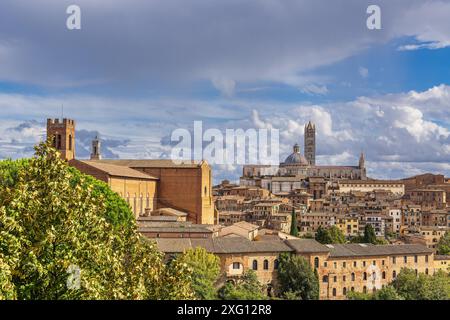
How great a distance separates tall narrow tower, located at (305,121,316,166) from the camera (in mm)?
126938

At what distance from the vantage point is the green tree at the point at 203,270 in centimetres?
2419

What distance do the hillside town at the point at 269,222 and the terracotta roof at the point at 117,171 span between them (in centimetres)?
12

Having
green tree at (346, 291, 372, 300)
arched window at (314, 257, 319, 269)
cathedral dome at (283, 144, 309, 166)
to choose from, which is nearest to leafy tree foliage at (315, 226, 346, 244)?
green tree at (346, 291, 372, 300)

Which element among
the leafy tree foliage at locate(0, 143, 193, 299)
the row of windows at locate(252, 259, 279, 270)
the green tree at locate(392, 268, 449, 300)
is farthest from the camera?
the green tree at locate(392, 268, 449, 300)

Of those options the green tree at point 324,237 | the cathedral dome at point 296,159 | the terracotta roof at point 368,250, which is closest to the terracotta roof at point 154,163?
the green tree at point 324,237

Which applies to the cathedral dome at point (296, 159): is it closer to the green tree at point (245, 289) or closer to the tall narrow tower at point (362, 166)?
the tall narrow tower at point (362, 166)

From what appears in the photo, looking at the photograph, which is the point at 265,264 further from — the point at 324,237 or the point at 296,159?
the point at 296,159

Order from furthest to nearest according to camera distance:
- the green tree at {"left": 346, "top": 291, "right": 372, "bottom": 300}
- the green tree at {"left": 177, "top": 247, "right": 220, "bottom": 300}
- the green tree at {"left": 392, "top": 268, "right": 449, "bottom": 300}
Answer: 1. the green tree at {"left": 346, "top": 291, "right": 372, "bottom": 300}
2. the green tree at {"left": 392, "top": 268, "right": 449, "bottom": 300}
3. the green tree at {"left": 177, "top": 247, "right": 220, "bottom": 300}

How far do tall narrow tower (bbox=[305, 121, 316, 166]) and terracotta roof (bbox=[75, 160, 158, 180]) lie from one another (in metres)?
85.1

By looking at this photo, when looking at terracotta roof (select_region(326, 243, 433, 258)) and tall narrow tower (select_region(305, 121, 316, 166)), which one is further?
tall narrow tower (select_region(305, 121, 316, 166))

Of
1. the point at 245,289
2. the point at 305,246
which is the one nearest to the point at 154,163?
the point at 305,246

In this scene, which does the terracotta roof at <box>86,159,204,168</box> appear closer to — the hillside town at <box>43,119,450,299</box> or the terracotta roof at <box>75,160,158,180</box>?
the hillside town at <box>43,119,450,299</box>

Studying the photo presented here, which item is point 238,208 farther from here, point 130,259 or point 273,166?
point 130,259
